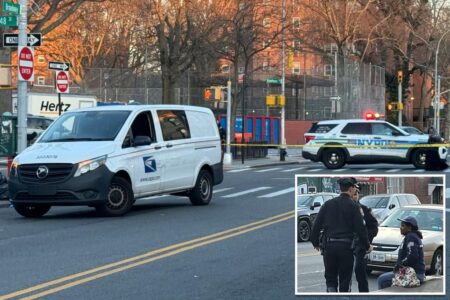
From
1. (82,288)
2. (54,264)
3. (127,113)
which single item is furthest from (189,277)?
(127,113)

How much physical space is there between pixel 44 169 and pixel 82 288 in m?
5.92

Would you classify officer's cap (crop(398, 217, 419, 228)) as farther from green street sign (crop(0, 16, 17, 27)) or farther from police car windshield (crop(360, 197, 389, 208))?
green street sign (crop(0, 16, 17, 27))

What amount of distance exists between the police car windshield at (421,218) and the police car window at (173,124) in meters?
10.4

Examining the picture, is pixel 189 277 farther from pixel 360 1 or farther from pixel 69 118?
pixel 360 1

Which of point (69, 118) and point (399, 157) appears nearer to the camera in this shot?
point (69, 118)

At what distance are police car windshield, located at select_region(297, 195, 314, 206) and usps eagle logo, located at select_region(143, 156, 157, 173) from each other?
31.1ft

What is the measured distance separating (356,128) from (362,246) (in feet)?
82.4

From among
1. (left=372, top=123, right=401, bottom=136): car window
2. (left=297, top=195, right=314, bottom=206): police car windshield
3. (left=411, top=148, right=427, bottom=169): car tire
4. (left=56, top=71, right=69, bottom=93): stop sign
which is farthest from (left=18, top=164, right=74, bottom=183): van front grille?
(left=411, top=148, right=427, bottom=169): car tire

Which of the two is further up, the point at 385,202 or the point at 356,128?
the point at 356,128

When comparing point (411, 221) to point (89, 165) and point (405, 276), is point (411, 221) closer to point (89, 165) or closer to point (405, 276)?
point (405, 276)

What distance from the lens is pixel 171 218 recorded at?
14.1 metres

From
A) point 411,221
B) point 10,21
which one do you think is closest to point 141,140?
point 10,21

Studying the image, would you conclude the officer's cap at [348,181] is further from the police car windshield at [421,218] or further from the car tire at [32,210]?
the car tire at [32,210]

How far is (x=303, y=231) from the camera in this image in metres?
5.49
